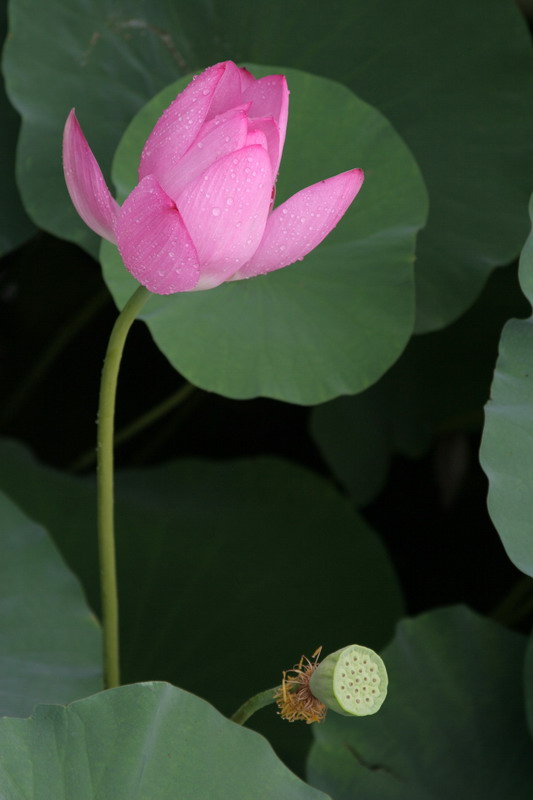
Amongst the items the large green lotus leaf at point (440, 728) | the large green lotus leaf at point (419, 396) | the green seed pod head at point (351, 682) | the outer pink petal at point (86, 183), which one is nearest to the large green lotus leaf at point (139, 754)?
the green seed pod head at point (351, 682)

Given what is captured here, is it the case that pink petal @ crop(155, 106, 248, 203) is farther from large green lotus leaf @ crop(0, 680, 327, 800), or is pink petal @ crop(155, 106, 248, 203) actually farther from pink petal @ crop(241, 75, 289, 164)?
large green lotus leaf @ crop(0, 680, 327, 800)

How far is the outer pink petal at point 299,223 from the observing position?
0.61 metres

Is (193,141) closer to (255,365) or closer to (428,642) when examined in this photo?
(255,365)

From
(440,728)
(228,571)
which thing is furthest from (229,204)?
(228,571)

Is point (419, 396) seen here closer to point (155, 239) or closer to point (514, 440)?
point (514, 440)

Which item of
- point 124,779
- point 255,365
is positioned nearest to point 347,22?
point 255,365

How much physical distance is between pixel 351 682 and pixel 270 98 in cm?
44

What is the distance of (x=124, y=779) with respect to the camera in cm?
62

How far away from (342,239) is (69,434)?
1040mm

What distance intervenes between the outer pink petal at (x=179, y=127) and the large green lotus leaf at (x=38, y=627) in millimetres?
458

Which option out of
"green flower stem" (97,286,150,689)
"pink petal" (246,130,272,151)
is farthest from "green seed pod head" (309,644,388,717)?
"pink petal" (246,130,272,151)

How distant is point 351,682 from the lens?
21.4 inches

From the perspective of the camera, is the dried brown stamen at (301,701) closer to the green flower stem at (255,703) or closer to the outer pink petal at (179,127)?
the green flower stem at (255,703)

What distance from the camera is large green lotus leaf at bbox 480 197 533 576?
70 centimetres
